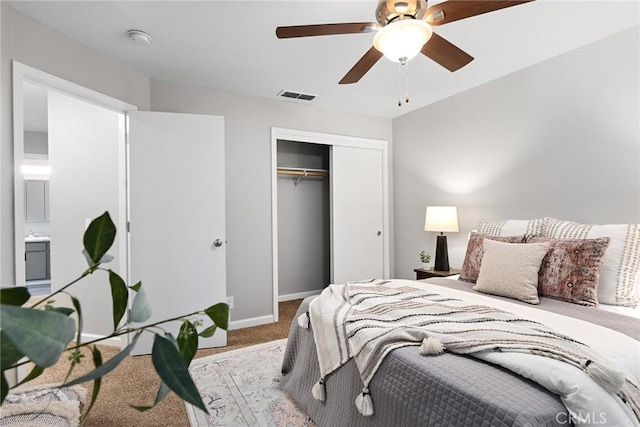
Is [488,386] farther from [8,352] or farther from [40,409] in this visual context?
[40,409]

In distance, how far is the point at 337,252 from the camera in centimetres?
423

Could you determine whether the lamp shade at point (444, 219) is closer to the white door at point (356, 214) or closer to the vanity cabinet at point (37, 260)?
the white door at point (356, 214)

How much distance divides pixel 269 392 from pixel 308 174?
2.92m

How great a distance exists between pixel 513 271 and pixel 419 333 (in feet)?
3.31

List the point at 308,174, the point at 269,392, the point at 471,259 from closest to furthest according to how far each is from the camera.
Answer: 1. the point at 269,392
2. the point at 471,259
3. the point at 308,174

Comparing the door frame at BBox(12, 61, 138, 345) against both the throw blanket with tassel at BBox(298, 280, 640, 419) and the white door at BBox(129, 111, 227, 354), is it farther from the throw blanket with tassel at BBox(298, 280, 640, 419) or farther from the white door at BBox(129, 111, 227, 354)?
the throw blanket with tassel at BBox(298, 280, 640, 419)

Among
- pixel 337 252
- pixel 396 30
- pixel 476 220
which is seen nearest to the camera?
pixel 396 30

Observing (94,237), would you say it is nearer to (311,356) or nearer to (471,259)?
(311,356)

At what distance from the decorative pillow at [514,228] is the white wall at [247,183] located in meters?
2.14

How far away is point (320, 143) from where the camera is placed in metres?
4.04

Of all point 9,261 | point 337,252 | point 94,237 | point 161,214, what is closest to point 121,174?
point 161,214

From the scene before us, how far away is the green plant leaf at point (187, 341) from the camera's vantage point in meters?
0.46

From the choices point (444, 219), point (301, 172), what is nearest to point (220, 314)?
point (444, 219)

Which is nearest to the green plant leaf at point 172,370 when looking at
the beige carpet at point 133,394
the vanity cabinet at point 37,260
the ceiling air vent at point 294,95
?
the beige carpet at point 133,394
